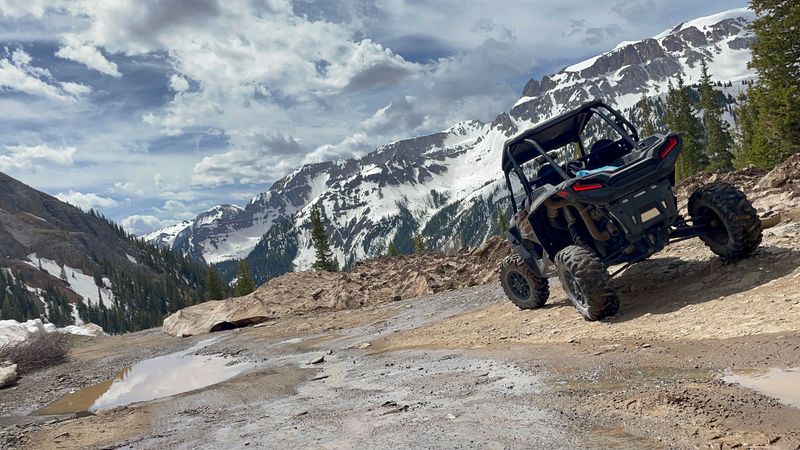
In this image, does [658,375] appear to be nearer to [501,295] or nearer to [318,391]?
[318,391]

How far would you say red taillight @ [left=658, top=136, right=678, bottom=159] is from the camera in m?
7.48

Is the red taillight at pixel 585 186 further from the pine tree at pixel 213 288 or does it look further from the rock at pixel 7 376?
the pine tree at pixel 213 288

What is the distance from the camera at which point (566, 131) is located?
1013 cm

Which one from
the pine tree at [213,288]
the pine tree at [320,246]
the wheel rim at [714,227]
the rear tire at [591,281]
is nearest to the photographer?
the rear tire at [591,281]

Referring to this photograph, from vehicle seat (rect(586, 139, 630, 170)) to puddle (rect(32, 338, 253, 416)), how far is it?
331 inches

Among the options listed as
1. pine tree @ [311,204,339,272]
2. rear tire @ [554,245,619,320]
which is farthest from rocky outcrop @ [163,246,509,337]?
pine tree @ [311,204,339,272]

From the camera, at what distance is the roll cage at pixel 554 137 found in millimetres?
9008

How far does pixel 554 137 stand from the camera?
33.2 feet

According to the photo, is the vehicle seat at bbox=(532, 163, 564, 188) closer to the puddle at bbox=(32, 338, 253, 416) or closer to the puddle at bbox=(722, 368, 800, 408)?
the puddle at bbox=(722, 368, 800, 408)

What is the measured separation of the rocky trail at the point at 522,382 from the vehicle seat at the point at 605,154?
2.30 metres

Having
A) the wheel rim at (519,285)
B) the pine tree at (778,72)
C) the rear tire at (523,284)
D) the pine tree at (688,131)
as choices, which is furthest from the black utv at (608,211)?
the pine tree at (688,131)

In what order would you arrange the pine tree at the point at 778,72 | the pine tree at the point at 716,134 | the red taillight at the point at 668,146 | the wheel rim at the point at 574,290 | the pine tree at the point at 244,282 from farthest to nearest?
the pine tree at the point at 244,282
the pine tree at the point at 716,134
the pine tree at the point at 778,72
the wheel rim at the point at 574,290
the red taillight at the point at 668,146

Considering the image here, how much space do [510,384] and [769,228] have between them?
8399 millimetres

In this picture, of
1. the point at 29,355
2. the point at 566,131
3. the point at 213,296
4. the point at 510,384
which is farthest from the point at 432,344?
the point at 213,296
